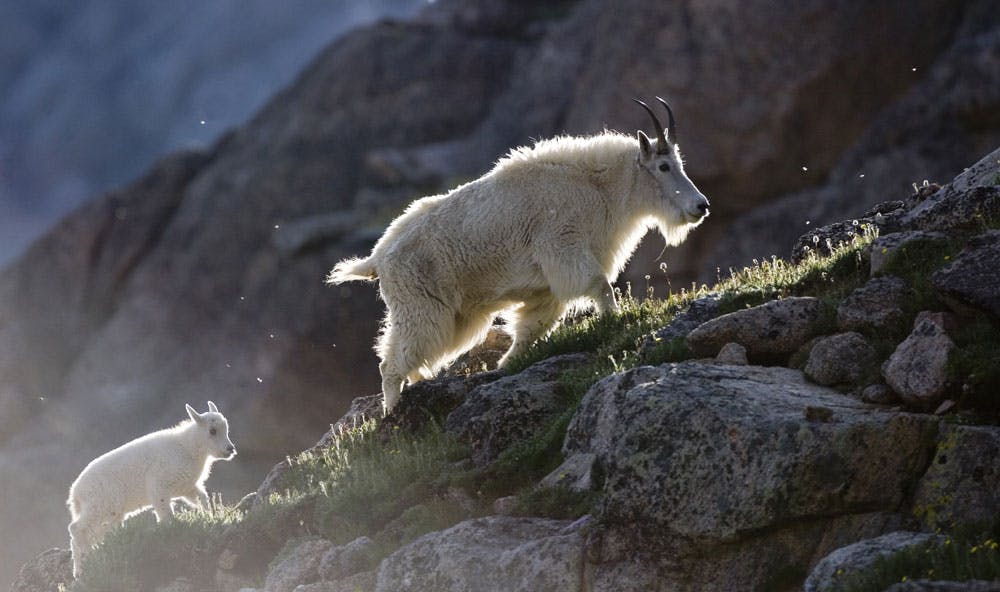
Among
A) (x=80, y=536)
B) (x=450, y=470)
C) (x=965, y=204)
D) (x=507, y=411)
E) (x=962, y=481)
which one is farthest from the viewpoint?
(x=80, y=536)

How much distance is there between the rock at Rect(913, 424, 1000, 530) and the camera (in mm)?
5980

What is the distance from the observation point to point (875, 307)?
801 centimetres

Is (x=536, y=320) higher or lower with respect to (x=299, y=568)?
higher

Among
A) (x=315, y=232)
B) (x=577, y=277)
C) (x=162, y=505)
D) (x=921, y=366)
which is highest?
(x=315, y=232)

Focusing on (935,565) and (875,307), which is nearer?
(935,565)

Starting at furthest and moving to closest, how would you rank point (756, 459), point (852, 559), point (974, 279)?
point (974, 279) < point (756, 459) < point (852, 559)

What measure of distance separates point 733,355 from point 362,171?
119ft

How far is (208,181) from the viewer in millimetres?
44469

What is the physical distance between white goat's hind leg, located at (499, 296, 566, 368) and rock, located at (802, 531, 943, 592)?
6032 millimetres

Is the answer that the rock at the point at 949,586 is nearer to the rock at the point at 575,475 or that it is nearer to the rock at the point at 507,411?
the rock at the point at 575,475

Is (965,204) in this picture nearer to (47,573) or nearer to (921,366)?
(921,366)

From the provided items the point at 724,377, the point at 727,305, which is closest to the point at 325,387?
the point at 727,305

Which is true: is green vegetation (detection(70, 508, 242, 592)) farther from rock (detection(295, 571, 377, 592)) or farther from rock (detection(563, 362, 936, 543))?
rock (detection(563, 362, 936, 543))

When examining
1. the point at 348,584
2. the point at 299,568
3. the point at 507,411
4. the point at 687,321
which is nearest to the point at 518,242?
the point at 687,321
